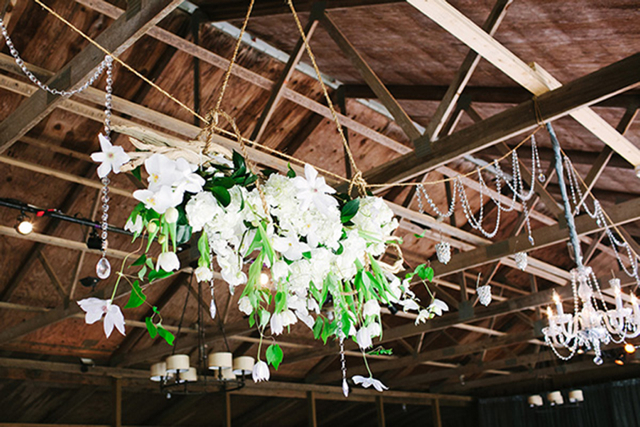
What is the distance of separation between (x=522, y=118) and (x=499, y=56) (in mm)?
665

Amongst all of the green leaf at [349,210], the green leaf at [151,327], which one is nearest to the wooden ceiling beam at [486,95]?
the green leaf at [349,210]

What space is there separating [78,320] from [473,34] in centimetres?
767

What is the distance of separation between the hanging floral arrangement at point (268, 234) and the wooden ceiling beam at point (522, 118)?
2697 mm

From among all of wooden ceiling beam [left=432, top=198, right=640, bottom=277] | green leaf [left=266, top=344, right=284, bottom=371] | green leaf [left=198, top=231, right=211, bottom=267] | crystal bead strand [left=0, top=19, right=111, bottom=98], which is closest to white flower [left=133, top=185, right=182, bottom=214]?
green leaf [left=198, top=231, right=211, bottom=267]

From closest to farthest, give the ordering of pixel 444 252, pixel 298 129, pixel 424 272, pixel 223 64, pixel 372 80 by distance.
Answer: pixel 424 272 < pixel 444 252 < pixel 372 80 < pixel 223 64 < pixel 298 129

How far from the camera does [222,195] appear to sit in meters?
1.60

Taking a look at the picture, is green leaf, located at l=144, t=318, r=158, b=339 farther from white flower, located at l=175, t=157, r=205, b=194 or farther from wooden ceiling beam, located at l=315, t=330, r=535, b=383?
wooden ceiling beam, located at l=315, t=330, r=535, b=383

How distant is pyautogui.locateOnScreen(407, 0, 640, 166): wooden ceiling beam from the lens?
142 inches

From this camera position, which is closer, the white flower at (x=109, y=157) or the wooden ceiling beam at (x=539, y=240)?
the white flower at (x=109, y=157)

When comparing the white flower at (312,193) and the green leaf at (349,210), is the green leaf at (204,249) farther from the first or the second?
the green leaf at (349,210)

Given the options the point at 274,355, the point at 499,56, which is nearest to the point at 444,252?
the point at 499,56

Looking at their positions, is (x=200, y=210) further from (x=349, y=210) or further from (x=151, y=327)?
(x=349, y=210)

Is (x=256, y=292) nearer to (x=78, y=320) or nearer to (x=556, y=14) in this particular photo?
(x=556, y=14)

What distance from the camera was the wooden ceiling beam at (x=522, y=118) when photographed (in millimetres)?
3980
